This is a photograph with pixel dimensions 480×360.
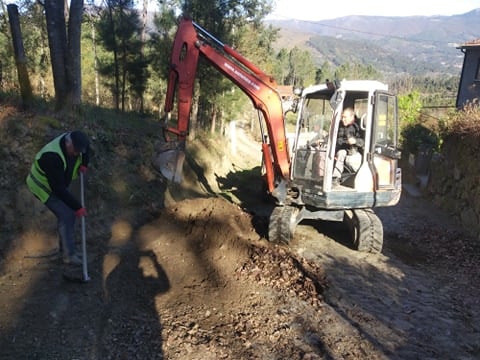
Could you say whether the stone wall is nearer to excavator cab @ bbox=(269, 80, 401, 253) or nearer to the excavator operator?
excavator cab @ bbox=(269, 80, 401, 253)

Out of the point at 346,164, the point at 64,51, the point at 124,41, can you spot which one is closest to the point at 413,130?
the point at 346,164

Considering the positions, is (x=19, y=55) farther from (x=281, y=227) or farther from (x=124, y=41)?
(x=124, y=41)

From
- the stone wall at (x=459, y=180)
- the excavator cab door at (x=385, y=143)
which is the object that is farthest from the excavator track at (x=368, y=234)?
the stone wall at (x=459, y=180)

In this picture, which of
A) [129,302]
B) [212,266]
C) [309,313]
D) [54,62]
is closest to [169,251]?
[212,266]

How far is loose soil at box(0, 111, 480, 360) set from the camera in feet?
13.6

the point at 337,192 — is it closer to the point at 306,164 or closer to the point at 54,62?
the point at 306,164

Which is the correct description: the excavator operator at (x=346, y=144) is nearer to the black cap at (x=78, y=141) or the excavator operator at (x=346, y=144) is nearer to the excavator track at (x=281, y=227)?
the excavator track at (x=281, y=227)

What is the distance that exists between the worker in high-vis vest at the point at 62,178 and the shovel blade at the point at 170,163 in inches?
72.1

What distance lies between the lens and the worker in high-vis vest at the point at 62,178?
468cm

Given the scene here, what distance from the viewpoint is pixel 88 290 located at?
4.86 m

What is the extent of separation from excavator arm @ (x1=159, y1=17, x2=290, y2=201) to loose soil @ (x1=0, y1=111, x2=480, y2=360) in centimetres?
136

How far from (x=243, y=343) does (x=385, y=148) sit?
4.32 metres

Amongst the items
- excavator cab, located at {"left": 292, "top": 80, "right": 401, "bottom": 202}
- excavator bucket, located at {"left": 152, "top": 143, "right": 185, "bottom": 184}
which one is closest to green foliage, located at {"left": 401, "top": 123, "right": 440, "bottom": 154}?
excavator cab, located at {"left": 292, "top": 80, "right": 401, "bottom": 202}

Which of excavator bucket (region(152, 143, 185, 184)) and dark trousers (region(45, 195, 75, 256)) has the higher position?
excavator bucket (region(152, 143, 185, 184))
